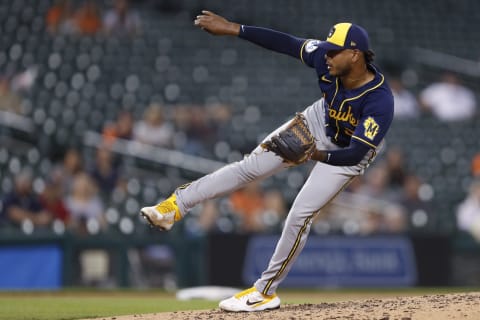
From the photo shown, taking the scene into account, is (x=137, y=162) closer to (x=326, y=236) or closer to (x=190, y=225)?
(x=190, y=225)

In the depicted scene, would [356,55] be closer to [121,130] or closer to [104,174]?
[104,174]

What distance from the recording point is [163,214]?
509 cm

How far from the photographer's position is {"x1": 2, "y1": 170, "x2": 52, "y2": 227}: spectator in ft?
30.4

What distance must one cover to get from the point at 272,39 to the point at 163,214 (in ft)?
4.07

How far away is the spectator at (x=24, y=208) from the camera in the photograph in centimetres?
927

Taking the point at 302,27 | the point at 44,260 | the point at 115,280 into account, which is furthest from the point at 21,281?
the point at 302,27

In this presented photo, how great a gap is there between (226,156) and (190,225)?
5.05 feet

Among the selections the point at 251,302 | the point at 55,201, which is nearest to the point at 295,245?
the point at 251,302

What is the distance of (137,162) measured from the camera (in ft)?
35.1

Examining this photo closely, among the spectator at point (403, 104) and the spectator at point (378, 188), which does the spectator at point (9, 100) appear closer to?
the spectator at point (378, 188)

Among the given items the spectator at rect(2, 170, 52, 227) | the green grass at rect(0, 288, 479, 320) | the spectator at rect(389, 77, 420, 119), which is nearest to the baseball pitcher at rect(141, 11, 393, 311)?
the green grass at rect(0, 288, 479, 320)

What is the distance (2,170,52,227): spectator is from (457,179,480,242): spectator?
A: 459cm

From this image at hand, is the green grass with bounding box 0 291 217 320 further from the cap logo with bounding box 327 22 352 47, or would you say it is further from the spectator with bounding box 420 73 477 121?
the spectator with bounding box 420 73 477 121

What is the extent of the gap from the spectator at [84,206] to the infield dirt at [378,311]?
13.7 feet
